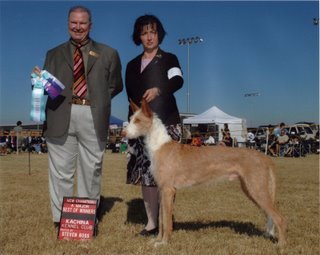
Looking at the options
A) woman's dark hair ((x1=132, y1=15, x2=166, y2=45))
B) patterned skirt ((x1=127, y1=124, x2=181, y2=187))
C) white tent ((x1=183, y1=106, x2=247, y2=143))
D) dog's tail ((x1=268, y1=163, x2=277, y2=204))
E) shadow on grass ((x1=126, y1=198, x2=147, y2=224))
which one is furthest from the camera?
white tent ((x1=183, y1=106, x2=247, y2=143))

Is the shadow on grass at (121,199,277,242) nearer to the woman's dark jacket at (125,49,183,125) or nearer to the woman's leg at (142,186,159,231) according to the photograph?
the woman's leg at (142,186,159,231)

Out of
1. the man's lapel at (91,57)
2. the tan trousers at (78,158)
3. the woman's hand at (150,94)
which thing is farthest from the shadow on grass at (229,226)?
the man's lapel at (91,57)

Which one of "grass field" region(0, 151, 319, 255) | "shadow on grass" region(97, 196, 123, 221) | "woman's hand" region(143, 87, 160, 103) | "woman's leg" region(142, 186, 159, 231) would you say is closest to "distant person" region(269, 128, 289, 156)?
"grass field" region(0, 151, 319, 255)

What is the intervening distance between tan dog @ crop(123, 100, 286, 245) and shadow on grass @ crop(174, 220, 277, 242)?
0.68 meters

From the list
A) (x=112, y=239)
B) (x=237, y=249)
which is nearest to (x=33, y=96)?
(x=112, y=239)

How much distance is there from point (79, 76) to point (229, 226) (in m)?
3.22

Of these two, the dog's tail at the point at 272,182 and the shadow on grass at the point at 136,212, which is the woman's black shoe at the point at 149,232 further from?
the dog's tail at the point at 272,182

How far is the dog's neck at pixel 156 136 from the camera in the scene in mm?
5188

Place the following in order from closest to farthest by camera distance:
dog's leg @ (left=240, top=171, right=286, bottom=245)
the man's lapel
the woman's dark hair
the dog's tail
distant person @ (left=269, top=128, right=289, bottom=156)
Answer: dog's leg @ (left=240, top=171, right=286, bottom=245) < the dog's tail < the man's lapel < the woman's dark hair < distant person @ (left=269, top=128, right=289, bottom=156)

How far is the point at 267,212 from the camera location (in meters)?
5.08

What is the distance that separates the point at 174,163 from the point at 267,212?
4.38 feet

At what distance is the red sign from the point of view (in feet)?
17.0

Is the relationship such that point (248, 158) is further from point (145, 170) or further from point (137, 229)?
point (137, 229)

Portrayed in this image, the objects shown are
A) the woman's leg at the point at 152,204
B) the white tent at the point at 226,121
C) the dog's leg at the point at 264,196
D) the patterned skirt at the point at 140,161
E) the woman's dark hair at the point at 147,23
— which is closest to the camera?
the dog's leg at the point at 264,196
